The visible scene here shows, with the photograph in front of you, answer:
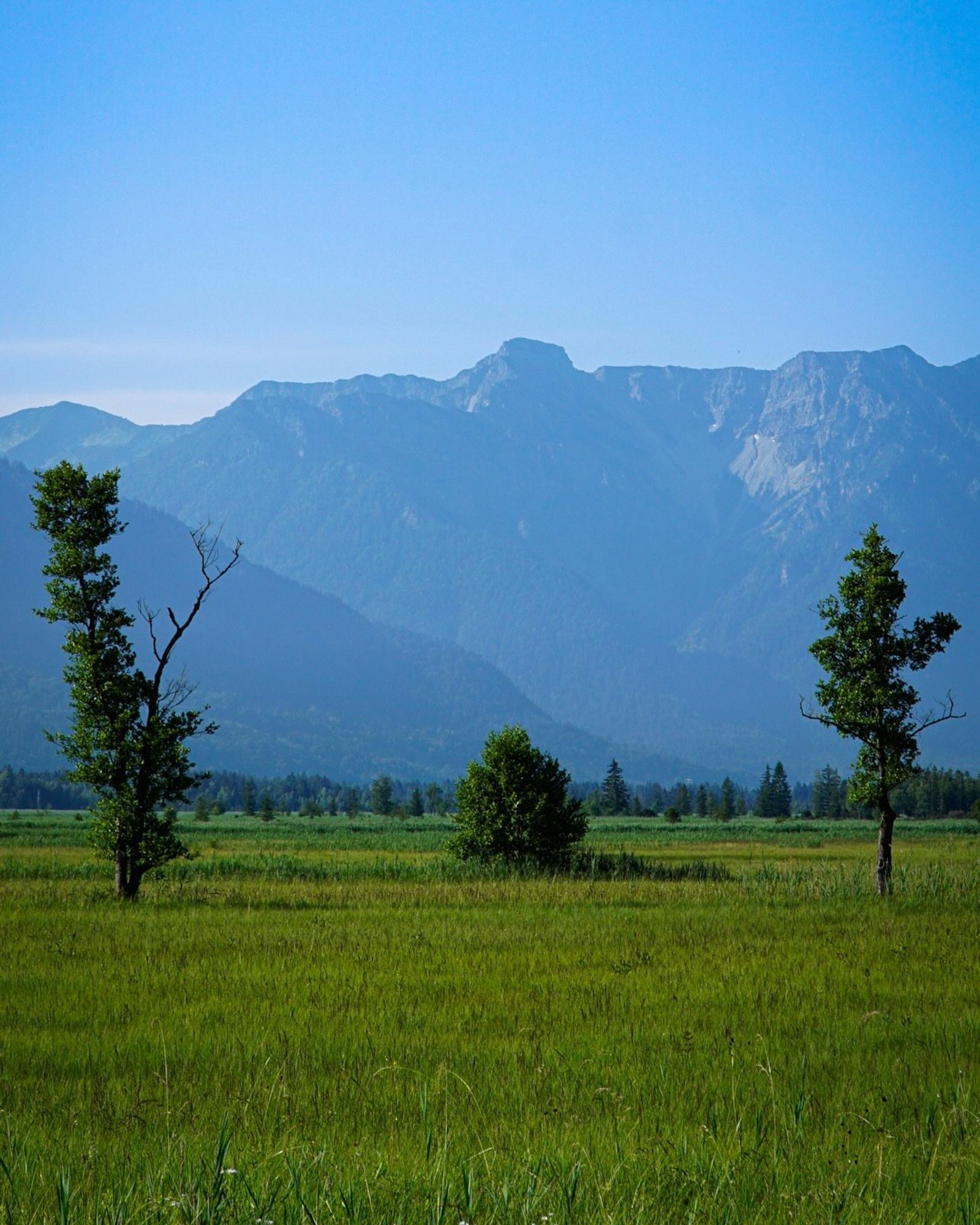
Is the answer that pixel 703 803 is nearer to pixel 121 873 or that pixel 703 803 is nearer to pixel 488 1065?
pixel 121 873

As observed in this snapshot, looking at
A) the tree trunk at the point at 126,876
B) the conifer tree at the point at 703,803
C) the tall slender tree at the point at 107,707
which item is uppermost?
the tall slender tree at the point at 107,707

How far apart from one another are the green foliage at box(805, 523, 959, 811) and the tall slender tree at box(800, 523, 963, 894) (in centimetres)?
2

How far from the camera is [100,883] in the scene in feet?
106

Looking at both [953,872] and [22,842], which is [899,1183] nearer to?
[953,872]

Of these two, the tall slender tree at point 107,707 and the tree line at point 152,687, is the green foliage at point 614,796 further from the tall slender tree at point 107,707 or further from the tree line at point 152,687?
the tall slender tree at point 107,707

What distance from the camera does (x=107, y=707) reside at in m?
27.8

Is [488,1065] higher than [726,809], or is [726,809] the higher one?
[488,1065]

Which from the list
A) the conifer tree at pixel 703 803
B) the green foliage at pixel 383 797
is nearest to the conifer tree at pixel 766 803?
the conifer tree at pixel 703 803

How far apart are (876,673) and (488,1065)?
21.1m

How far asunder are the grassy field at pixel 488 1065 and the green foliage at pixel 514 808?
1280 cm

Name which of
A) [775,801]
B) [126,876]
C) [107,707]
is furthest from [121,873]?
[775,801]

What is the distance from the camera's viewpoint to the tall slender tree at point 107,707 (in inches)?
1081

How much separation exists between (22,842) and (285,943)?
47.7 m

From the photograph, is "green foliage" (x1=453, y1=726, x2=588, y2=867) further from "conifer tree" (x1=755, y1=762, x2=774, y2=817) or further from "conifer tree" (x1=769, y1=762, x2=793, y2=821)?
"conifer tree" (x1=755, y1=762, x2=774, y2=817)
